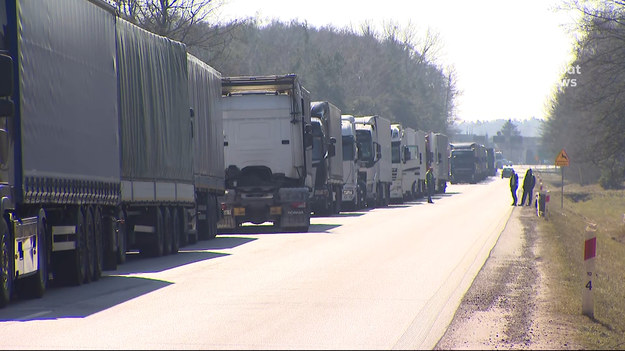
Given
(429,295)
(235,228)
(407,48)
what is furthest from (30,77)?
(407,48)

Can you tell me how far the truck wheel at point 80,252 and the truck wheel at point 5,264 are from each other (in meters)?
2.29

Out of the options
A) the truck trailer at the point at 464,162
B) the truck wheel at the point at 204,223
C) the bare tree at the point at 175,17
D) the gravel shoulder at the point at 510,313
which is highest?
the bare tree at the point at 175,17

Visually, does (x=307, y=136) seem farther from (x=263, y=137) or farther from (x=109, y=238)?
(x=109, y=238)

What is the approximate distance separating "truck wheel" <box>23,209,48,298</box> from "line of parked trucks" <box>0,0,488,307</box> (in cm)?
3

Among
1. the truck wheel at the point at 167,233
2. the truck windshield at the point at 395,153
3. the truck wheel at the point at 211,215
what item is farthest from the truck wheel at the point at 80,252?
the truck windshield at the point at 395,153

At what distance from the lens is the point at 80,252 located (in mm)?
14969

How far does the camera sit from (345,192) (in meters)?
42.4

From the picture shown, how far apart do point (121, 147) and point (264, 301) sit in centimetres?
583

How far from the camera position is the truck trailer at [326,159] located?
34.8 meters

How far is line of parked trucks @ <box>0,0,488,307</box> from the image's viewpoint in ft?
41.7

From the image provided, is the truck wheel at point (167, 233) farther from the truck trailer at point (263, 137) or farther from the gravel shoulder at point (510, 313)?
the truck trailer at point (263, 137)

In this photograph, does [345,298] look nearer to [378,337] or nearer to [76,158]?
[378,337]

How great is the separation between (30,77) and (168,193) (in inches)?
310

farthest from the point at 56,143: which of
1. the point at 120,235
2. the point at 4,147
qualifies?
the point at 120,235
